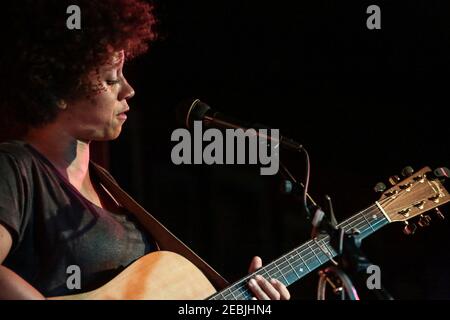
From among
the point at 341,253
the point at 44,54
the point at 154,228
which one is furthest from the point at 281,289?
the point at 44,54

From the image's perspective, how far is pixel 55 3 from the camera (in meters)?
2.40

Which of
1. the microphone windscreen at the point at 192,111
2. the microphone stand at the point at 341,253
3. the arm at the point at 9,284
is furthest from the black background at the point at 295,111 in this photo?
the arm at the point at 9,284

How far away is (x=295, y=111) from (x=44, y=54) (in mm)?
1851

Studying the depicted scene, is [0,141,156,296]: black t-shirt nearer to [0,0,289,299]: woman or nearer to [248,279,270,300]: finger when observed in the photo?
[0,0,289,299]: woman

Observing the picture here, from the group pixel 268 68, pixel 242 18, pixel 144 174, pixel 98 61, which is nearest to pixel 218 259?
pixel 144 174

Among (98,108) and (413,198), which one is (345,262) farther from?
(98,108)

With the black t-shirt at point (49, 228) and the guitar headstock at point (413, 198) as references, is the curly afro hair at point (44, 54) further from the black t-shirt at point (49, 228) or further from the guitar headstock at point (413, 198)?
the guitar headstock at point (413, 198)

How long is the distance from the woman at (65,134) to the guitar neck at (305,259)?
0.19 ft

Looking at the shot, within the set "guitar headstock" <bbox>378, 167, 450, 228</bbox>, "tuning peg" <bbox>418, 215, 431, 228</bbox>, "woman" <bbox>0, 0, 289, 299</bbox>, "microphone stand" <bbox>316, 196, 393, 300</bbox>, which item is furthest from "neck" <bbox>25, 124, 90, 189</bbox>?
"tuning peg" <bbox>418, 215, 431, 228</bbox>

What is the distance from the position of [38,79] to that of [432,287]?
2.56 m

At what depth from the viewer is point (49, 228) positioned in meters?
2.16
